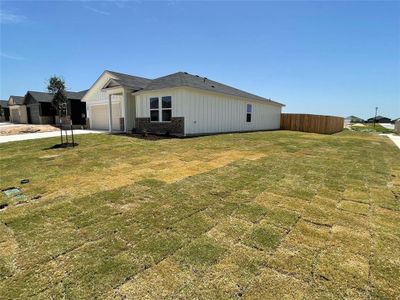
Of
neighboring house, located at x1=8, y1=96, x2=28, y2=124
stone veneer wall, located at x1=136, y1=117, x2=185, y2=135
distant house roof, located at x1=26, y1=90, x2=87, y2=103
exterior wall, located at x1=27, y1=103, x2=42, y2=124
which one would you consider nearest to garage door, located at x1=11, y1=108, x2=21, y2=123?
neighboring house, located at x1=8, y1=96, x2=28, y2=124

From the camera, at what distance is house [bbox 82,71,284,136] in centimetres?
1411

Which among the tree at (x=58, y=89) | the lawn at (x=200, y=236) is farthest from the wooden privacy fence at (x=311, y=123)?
the tree at (x=58, y=89)

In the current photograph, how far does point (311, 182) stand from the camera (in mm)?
5102

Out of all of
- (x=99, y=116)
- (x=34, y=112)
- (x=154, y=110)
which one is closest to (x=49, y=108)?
(x=34, y=112)

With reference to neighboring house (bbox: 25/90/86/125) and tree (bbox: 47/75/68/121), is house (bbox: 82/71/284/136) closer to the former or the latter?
tree (bbox: 47/75/68/121)

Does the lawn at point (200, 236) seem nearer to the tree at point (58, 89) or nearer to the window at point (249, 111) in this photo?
the tree at point (58, 89)

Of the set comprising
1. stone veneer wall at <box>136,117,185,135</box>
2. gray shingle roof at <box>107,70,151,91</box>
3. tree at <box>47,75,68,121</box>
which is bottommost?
stone veneer wall at <box>136,117,185,135</box>

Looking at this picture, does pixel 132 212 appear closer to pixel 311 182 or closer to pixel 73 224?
pixel 73 224

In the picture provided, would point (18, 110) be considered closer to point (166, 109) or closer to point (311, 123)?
point (166, 109)

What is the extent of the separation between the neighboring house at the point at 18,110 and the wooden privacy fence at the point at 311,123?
1308 inches

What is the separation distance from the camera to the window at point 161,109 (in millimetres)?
14562

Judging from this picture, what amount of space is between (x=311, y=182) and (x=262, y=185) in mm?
1198

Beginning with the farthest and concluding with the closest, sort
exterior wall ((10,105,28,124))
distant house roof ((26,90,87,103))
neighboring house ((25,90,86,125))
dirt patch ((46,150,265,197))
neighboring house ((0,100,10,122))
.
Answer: neighboring house ((0,100,10,122))
exterior wall ((10,105,28,124))
distant house roof ((26,90,87,103))
neighboring house ((25,90,86,125))
dirt patch ((46,150,265,197))

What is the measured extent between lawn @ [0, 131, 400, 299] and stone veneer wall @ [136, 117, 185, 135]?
854 centimetres
